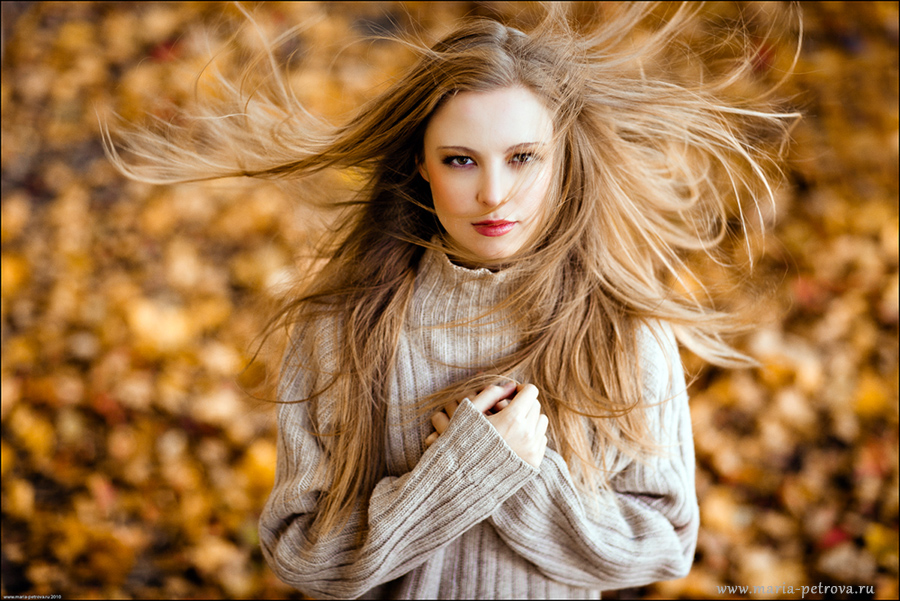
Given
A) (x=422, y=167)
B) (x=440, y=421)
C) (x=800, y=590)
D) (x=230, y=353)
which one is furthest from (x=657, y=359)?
(x=230, y=353)

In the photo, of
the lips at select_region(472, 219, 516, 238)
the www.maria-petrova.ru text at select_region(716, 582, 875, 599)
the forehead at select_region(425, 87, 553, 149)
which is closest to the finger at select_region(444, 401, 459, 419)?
the lips at select_region(472, 219, 516, 238)

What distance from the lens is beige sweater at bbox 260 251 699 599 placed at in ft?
2.85

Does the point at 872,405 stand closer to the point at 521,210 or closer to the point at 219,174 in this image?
the point at 521,210

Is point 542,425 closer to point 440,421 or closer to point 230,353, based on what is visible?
point 440,421

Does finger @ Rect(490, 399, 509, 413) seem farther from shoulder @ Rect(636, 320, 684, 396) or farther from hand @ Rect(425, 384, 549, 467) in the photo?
shoulder @ Rect(636, 320, 684, 396)

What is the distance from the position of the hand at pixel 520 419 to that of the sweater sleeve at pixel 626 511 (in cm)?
6

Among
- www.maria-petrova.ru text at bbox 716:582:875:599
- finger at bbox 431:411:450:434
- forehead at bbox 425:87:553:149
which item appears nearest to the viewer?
forehead at bbox 425:87:553:149

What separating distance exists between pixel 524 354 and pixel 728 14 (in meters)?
1.36

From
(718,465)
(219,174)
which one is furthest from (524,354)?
(718,465)

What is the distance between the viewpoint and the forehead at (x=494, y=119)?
779 mm

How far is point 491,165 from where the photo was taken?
78 cm

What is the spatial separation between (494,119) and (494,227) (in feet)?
0.42

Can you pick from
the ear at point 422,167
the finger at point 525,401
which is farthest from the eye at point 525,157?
the finger at point 525,401

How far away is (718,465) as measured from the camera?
1.79m
